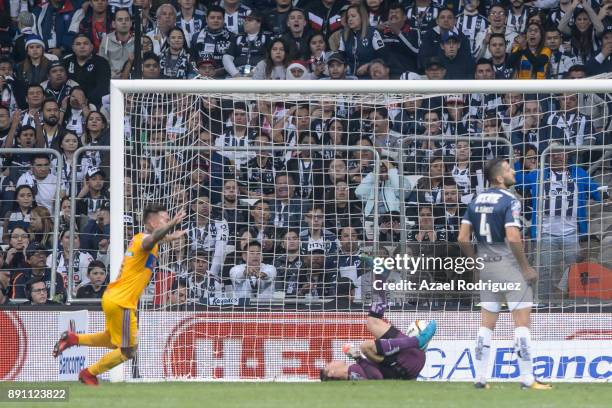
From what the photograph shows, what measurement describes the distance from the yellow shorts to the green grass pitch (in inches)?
18.3

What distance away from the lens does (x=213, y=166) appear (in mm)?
15102

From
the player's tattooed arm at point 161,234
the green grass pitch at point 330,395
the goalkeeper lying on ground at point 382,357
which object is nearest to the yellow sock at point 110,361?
the green grass pitch at point 330,395

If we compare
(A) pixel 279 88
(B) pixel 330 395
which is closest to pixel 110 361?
(B) pixel 330 395

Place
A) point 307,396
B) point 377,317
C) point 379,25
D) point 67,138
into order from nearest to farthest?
point 307,396 < point 377,317 < point 67,138 < point 379,25

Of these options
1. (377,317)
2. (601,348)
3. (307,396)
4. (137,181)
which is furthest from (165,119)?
(601,348)

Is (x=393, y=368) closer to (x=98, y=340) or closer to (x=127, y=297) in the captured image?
(x=127, y=297)

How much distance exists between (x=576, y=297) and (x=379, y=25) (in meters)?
5.72

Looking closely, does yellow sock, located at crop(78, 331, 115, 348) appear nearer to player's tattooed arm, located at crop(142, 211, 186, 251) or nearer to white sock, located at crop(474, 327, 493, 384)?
player's tattooed arm, located at crop(142, 211, 186, 251)

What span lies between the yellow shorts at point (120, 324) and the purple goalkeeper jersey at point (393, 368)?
243 cm

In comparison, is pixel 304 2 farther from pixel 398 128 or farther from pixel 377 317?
pixel 377 317

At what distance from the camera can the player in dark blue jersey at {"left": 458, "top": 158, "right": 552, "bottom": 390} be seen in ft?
39.5

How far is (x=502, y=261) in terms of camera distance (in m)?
12.3

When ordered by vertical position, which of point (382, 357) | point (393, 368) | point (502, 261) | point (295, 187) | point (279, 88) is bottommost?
point (393, 368)

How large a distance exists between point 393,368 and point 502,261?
202 cm
